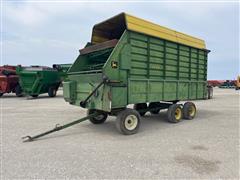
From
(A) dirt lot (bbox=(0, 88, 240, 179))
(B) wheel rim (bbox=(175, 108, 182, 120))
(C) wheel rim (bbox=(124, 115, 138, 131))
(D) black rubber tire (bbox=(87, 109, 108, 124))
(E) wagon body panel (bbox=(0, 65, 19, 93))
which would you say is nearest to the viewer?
(A) dirt lot (bbox=(0, 88, 240, 179))

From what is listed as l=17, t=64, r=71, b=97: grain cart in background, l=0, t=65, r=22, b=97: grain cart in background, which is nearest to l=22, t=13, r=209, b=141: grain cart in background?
l=17, t=64, r=71, b=97: grain cart in background

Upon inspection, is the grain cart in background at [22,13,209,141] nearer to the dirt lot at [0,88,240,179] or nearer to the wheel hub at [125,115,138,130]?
the wheel hub at [125,115,138,130]

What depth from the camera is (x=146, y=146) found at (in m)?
4.41

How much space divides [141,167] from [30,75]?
46.5 feet

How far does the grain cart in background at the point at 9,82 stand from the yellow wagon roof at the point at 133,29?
12.9m

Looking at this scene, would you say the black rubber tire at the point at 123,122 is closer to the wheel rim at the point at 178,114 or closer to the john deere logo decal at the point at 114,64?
the john deere logo decal at the point at 114,64

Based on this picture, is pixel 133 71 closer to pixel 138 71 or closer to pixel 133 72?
pixel 133 72

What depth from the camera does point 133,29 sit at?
5.35 m

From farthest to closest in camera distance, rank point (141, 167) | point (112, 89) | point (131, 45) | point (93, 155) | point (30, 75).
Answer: point (30, 75), point (131, 45), point (112, 89), point (93, 155), point (141, 167)

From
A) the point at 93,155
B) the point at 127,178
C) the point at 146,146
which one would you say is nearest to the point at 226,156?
the point at 146,146

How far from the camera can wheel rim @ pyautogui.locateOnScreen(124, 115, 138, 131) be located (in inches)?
211

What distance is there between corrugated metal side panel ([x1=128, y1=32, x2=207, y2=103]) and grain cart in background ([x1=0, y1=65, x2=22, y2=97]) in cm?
1451

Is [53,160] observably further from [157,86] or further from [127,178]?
[157,86]

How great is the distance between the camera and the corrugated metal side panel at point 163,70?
18.5ft
